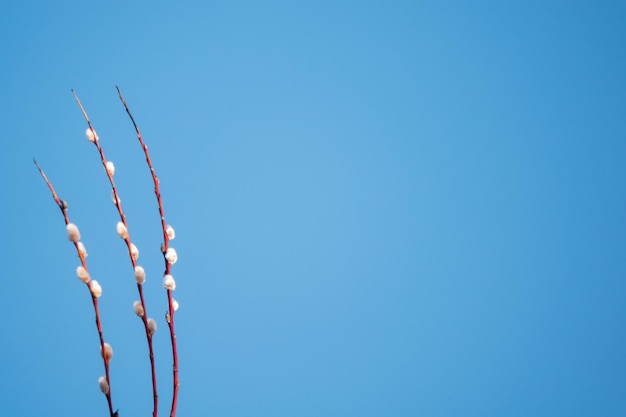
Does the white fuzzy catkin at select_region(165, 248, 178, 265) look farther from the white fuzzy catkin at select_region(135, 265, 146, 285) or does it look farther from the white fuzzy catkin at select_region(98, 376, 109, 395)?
the white fuzzy catkin at select_region(98, 376, 109, 395)

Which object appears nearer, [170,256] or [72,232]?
[72,232]

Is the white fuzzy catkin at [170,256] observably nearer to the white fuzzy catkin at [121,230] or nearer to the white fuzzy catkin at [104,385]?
the white fuzzy catkin at [121,230]

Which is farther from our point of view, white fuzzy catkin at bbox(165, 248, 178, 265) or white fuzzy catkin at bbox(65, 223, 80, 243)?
white fuzzy catkin at bbox(165, 248, 178, 265)

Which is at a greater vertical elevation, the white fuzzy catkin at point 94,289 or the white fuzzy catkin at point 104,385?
the white fuzzy catkin at point 94,289

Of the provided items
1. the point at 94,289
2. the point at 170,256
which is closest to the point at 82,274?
the point at 94,289

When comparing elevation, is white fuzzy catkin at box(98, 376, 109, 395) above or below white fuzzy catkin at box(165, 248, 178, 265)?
below

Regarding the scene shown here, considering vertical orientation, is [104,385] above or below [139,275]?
below

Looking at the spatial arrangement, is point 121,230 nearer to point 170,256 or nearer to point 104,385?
point 170,256

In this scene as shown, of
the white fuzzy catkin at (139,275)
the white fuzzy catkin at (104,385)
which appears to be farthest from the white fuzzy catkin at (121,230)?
the white fuzzy catkin at (104,385)

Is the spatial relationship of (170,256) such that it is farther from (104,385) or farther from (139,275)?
(104,385)

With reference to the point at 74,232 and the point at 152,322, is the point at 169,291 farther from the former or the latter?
the point at 74,232

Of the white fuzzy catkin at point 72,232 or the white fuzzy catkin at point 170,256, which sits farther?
the white fuzzy catkin at point 170,256

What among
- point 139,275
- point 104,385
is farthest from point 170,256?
point 104,385

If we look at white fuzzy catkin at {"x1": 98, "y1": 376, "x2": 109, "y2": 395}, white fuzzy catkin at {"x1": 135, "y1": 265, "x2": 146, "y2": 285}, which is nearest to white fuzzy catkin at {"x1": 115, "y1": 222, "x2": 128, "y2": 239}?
white fuzzy catkin at {"x1": 135, "y1": 265, "x2": 146, "y2": 285}
